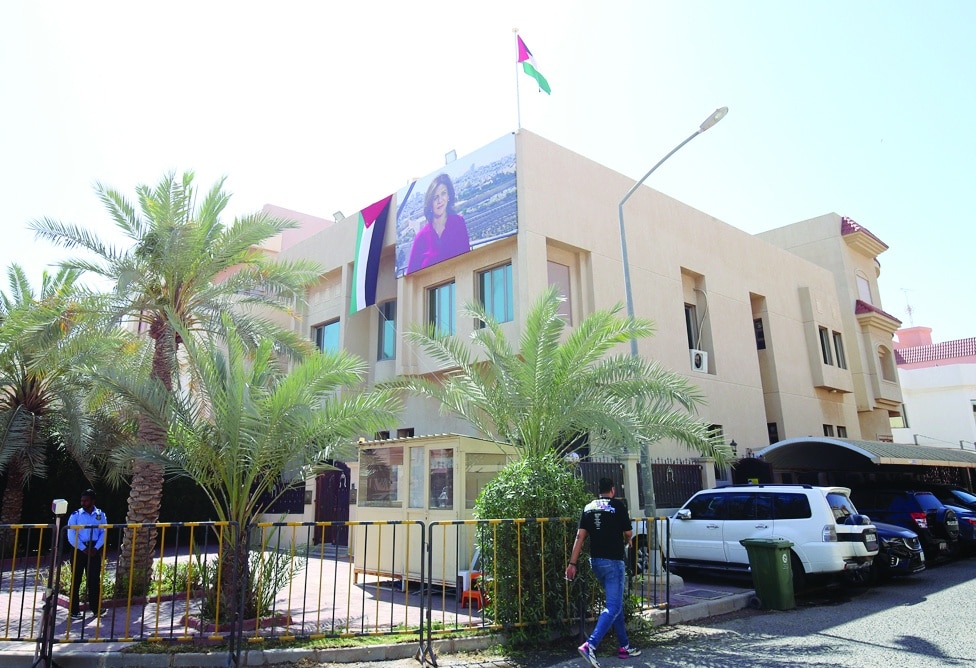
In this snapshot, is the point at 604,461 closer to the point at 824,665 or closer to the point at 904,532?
the point at 904,532

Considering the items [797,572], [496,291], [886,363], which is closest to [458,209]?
[496,291]

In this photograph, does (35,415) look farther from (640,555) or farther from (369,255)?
(640,555)

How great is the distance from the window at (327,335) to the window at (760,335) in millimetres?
14605

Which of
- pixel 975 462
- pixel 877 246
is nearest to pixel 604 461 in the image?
pixel 975 462

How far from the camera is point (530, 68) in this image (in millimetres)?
17891

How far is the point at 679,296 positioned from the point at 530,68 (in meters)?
7.84


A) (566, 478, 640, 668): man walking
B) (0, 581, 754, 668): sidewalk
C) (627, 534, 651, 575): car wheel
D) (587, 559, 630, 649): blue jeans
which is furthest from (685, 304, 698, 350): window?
(0, 581, 754, 668): sidewalk

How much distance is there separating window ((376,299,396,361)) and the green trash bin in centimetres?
1287

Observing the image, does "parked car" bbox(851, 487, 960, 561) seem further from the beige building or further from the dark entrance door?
the dark entrance door

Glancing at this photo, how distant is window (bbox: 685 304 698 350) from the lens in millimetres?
20969

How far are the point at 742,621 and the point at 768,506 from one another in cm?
289

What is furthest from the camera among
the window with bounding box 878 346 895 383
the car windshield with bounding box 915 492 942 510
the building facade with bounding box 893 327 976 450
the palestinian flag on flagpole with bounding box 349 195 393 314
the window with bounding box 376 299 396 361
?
the building facade with bounding box 893 327 976 450

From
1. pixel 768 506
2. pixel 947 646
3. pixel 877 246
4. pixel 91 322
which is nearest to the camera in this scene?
pixel 947 646

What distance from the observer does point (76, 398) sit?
1534 cm
